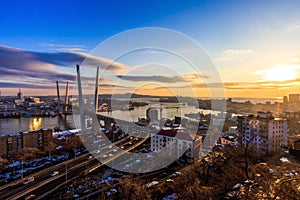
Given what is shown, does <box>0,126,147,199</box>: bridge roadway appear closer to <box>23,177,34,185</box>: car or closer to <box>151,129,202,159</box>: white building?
<box>23,177,34,185</box>: car

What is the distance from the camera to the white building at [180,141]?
364cm

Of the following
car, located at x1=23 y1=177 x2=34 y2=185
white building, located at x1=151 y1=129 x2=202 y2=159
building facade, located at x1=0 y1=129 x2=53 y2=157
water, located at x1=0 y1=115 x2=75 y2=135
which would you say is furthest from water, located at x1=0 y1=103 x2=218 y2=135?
car, located at x1=23 y1=177 x2=34 y2=185

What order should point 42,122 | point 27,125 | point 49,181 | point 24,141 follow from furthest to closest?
1. point 42,122
2. point 27,125
3. point 24,141
4. point 49,181

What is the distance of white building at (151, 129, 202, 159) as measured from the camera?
12.0 feet

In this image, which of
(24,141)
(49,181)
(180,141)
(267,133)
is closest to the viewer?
(49,181)

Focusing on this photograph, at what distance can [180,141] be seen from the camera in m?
3.78

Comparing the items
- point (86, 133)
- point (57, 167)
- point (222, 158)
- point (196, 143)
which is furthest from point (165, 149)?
point (86, 133)

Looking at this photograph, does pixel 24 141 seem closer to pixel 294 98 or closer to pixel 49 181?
pixel 49 181

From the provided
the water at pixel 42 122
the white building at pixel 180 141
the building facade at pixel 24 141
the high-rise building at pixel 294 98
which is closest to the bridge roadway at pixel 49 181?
the white building at pixel 180 141

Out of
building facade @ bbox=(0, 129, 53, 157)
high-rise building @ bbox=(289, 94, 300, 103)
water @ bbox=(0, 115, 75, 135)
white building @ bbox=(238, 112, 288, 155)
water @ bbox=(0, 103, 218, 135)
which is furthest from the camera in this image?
high-rise building @ bbox=(289, 94, 300, 103)

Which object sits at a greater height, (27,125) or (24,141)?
(24,141)

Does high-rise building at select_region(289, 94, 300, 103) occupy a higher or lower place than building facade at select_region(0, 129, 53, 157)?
higher

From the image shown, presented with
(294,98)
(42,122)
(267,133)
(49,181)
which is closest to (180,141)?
(267,133)

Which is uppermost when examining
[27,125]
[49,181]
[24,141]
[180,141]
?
[180,141]
